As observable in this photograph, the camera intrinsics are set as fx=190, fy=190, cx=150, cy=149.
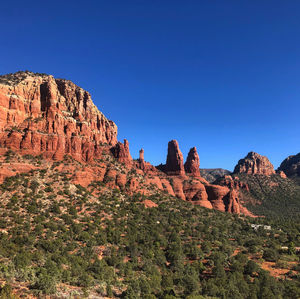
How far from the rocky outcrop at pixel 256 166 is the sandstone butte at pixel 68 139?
7881 centimetres

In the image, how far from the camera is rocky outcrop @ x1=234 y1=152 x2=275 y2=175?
15438 centimetres

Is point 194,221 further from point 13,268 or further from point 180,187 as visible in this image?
point 13,268

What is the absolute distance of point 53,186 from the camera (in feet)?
152

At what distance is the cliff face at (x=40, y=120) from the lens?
5188 centimetres

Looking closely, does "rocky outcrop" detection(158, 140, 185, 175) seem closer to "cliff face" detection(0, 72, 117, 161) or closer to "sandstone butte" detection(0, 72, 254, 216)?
"sandstone butte" detection(0, 72, 254, 216)

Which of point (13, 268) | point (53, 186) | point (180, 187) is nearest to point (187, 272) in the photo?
point (13, 268)

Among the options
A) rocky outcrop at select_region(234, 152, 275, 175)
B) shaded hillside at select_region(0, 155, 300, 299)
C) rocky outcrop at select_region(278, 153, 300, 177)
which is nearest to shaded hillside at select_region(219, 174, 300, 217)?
rocky outcrop at select_region(234, 152, 275, 175)

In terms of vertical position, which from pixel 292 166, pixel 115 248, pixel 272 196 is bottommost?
pixel 115 248

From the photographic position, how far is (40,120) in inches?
2269

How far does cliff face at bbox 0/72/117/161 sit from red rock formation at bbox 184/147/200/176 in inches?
2130

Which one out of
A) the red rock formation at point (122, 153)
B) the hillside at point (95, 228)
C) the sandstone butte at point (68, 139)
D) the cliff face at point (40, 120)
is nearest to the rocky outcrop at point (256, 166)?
the sandstone butte at point (68, 139)

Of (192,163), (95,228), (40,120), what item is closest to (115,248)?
(95,228)

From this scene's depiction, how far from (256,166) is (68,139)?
150 m

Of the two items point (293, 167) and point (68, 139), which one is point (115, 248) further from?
point (293, 167)
